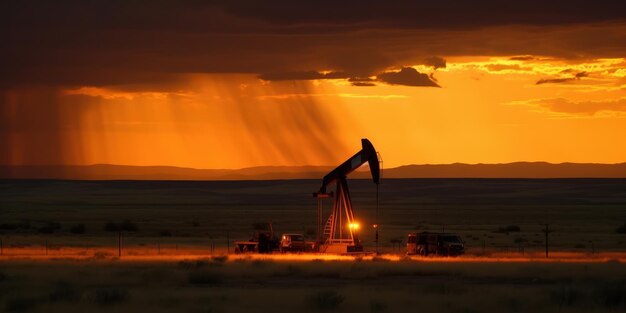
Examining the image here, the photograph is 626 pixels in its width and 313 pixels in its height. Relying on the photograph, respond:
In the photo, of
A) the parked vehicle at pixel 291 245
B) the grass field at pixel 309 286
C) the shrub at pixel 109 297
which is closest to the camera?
the grass field at pixel 309 286

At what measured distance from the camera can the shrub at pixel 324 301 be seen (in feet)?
120

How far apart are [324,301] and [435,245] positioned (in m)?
32.5

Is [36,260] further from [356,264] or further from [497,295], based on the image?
[497,295]

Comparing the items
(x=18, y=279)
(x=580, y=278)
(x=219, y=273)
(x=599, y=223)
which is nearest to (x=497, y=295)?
(x=580, y=278)

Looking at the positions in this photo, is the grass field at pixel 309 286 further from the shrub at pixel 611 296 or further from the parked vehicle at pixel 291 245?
the parked vehicle at pixel 291 245

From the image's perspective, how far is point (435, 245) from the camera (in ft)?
226

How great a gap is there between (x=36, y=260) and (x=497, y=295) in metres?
28.6

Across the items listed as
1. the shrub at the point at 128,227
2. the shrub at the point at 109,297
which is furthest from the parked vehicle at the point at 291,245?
the shrub at the point at 128,227

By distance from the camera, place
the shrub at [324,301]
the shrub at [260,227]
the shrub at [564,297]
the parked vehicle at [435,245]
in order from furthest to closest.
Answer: the shrub at [260,227], the parked vehicle at [435,245], the shrub at [564,297], the shrub at [324,301]

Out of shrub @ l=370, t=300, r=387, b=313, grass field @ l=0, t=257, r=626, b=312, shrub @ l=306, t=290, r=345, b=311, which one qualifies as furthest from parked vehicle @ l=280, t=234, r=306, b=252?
shrub @ l=370, t=300, r=387, b=313

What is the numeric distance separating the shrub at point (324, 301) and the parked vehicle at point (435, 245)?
30301mm

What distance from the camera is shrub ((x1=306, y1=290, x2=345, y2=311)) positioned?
120ft

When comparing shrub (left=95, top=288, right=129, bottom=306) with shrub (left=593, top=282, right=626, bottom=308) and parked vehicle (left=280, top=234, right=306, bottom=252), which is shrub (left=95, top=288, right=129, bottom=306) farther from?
parked vehicle (left=280, top=234, right=306, bottom=252)

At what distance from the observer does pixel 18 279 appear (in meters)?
48.1
